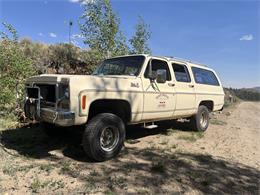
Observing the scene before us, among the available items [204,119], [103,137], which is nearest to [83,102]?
[103,137]

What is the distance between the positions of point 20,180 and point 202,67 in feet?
21.4

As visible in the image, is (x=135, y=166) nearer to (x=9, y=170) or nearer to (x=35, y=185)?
(x=35, y=185)

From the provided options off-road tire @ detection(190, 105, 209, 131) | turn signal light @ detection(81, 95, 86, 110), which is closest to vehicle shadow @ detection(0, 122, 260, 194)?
turn signal light @ detection(81, 95, 86, 110)

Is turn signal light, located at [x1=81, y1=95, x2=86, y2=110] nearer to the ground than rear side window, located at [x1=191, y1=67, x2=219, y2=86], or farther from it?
nearer to the ground

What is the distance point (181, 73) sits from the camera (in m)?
7.30

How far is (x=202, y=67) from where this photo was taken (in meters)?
8.55

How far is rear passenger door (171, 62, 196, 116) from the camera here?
6.91 metres

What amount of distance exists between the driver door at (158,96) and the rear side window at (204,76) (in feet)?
5.27

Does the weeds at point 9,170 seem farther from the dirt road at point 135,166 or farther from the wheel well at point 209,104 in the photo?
the wheel well at point 209,104

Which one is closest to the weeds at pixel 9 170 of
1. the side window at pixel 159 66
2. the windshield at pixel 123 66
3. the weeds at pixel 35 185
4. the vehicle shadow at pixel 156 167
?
the weeds at pixel 35 185

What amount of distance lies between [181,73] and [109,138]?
319cm

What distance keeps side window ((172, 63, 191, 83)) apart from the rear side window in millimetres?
512


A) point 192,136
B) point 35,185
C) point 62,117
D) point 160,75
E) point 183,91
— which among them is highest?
point 160,75

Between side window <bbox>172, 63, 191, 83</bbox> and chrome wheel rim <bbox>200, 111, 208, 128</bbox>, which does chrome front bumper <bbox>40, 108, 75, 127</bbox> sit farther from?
chrome wheel rim <bbox>200, 111, 208, 128</bbox>
